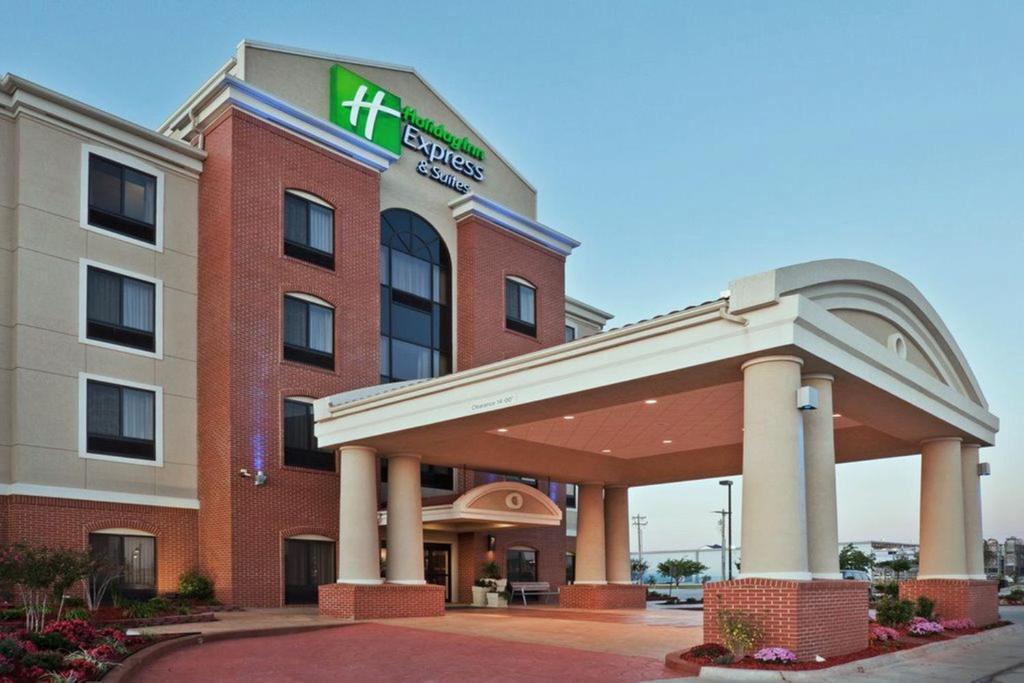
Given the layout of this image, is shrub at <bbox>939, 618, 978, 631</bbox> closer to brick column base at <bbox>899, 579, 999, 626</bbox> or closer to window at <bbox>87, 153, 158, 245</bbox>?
brick column base at <bbox>899, 579, 999, 626</bbox>

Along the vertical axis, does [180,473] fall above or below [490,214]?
below

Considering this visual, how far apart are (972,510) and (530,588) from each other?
16042mm

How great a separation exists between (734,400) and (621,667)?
6616mm

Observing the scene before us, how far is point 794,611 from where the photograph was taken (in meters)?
14.0

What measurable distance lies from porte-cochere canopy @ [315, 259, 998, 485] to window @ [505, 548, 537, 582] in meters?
8.32

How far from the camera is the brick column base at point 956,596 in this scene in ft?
73.6

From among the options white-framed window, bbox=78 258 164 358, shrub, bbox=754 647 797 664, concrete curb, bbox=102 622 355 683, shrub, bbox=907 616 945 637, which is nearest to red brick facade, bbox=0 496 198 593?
white-framed window, bbox=78 258 164 358

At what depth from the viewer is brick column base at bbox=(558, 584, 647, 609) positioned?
30.9 metres

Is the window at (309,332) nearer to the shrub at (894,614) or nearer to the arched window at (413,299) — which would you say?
the arched window at (413,299)

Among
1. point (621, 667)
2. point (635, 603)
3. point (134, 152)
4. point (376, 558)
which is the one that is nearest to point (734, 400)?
point (621, 667)

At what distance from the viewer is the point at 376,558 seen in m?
24.3

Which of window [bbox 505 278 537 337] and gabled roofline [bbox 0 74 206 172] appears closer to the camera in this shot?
gabled roofline [bbox 0 74 206 172]

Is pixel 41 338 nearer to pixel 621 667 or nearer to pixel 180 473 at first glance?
pixel 180 473

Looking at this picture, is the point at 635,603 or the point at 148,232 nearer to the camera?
the point at 148,232
